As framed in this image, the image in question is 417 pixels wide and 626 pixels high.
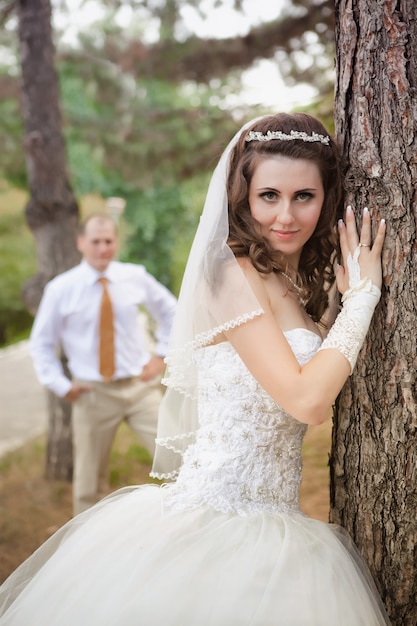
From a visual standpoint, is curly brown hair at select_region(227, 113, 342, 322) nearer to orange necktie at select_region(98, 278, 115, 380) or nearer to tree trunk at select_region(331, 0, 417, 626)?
tree trunk at select_region(331, 0, 417, 626)

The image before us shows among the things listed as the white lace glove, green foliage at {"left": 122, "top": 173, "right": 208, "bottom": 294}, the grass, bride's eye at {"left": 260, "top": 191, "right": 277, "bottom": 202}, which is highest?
green foliage at {"left": 122, "top": 173, "right": 208, "bottom": 294}

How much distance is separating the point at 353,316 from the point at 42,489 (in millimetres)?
4685

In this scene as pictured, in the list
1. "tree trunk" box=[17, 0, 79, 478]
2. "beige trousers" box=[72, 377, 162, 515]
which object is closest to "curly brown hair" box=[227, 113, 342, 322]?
"beige trousers" box=[72, 377, 162, 515]

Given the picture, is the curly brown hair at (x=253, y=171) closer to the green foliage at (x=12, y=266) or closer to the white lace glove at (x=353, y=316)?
the white lace glove at (x=353, y=316)

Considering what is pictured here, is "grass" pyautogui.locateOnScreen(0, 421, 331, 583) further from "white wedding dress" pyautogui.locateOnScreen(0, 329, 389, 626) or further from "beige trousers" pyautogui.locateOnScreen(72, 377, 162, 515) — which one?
"white wedding dress" pyautogui.locateOnScreen(0, 329, 389, 626)

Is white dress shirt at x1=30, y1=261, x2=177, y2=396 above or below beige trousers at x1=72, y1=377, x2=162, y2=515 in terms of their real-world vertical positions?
above

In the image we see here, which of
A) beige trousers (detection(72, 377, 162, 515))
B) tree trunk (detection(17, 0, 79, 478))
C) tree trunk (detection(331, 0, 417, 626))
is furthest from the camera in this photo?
tree trunk (detection(17, 0, 79, 478))

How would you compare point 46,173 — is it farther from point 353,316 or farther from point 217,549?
point 217,549

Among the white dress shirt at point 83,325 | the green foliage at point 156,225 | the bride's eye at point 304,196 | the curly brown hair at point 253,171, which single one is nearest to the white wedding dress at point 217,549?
the curly brown hair at point 253,171

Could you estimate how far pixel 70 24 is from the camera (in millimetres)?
9352

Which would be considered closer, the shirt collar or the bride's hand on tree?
the bride's hand on tree

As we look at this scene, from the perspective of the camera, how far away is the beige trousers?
4879 mm

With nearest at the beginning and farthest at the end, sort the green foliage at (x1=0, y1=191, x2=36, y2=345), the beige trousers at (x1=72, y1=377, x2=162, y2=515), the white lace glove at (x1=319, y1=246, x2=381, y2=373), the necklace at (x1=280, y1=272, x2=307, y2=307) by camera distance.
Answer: the white lace glove at (x1=319, y1=246, x2=381, y2=373)
the necklace at (x1=280, y1=272, x2=307, y2=307)
the beige trousers at (x1=72, y1=377, x2=162, y2=515)
the green foliage at (x1=0, y1=191, x2=36, y2=345)

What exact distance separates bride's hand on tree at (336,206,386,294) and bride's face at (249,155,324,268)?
0.11 meters
